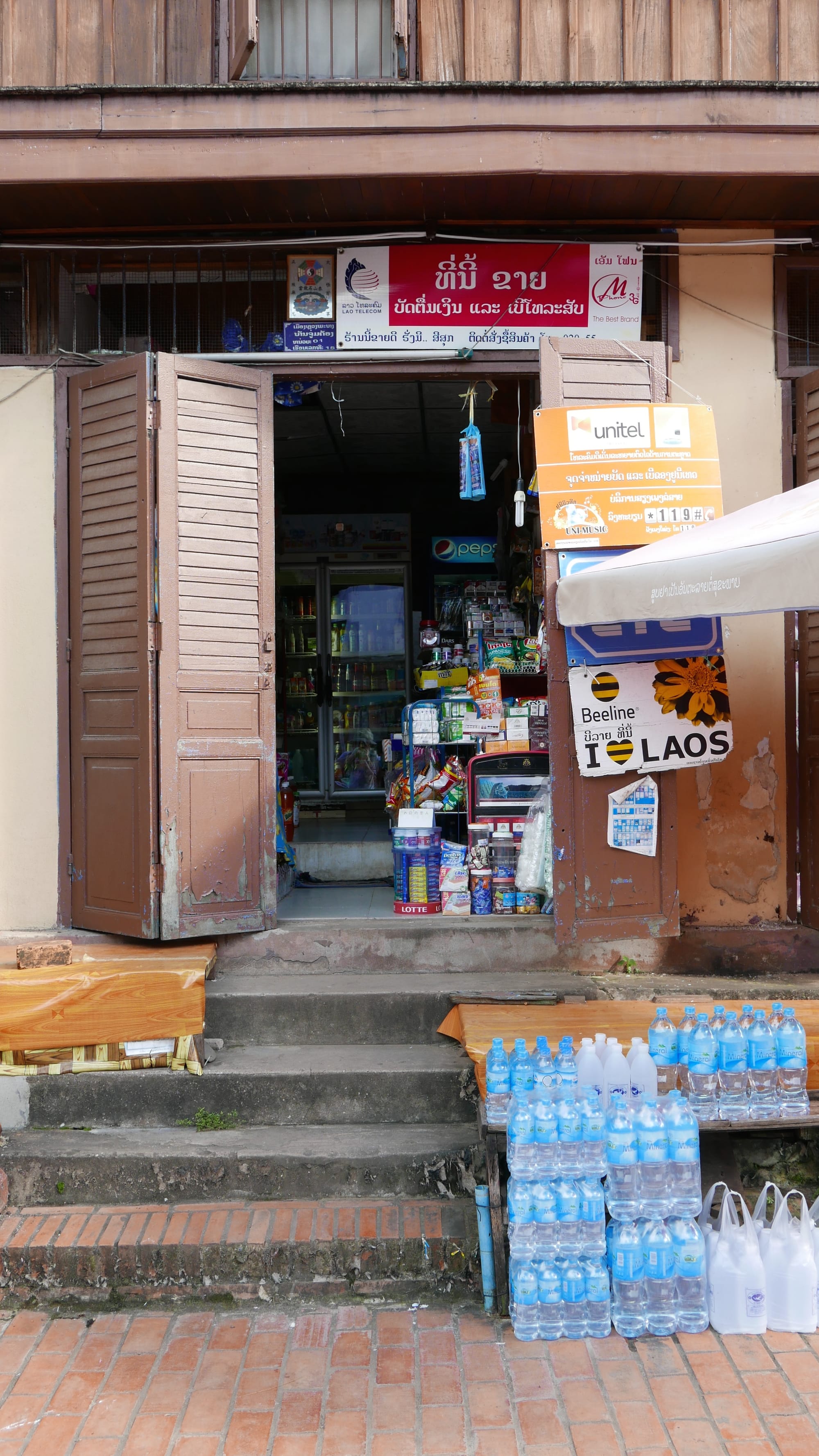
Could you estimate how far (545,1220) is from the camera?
366 cm

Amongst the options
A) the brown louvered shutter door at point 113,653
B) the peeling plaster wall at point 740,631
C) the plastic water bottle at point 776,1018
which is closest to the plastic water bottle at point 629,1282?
the plastic water bottle at point 776,1018

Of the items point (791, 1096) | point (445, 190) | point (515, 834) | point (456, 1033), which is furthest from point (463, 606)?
point (791, 1096)

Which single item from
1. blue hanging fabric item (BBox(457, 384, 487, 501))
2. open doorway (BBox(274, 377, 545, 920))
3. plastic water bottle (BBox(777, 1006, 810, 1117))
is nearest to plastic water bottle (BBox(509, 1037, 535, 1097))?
plastic water bottle (BBox(777, 1006, 810, 1117))

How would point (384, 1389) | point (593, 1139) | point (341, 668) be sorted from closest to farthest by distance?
point (384, 1389) → point (593, 1139) → point (341, 668)

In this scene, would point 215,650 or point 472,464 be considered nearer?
point 215,650

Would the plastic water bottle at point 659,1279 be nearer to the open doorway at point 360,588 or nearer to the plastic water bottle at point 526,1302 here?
the plastic water bottle at point 526,1302

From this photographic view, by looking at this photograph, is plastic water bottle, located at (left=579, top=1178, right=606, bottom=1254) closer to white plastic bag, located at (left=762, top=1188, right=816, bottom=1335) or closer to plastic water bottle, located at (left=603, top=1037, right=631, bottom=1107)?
plastic water bottle, located at (left=603, top=1037, right=631, bottom=1107)

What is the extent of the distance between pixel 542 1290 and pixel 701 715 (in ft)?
9.58

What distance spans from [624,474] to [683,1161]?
332 cm

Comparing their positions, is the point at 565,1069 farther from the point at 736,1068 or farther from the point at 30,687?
the point at 30,687

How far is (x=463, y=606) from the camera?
32.7 feet

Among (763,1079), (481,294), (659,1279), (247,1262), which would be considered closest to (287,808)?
(481,294)

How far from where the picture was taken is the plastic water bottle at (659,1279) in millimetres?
3631

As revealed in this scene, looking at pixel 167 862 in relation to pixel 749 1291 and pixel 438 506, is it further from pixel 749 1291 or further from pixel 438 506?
pixel 438 506
